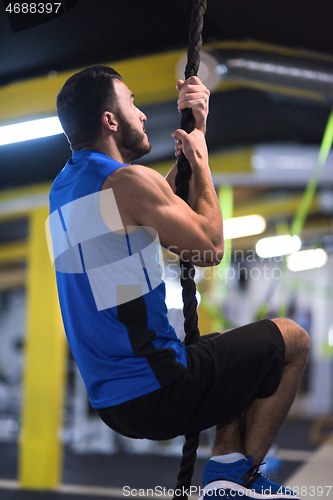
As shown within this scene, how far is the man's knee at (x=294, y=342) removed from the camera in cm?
126

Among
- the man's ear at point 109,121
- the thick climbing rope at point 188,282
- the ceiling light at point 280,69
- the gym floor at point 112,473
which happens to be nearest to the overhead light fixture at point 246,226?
the gym floor at point 112,473

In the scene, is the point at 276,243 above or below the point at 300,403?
above

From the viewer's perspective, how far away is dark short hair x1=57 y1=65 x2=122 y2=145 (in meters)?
1.28

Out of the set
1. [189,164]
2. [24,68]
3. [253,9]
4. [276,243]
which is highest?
[276,243]

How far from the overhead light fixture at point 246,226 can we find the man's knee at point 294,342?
21.5 feet

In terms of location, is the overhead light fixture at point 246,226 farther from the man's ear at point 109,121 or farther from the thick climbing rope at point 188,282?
the man's ear at point 109,121

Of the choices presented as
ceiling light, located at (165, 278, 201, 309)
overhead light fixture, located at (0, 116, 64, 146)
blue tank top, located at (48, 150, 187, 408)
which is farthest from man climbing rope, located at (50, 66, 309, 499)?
ceiling light, located at (165, 278, 201, 309)

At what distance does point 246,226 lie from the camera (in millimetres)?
8289

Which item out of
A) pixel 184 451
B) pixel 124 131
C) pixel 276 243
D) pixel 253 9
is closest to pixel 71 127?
pixel 124 131

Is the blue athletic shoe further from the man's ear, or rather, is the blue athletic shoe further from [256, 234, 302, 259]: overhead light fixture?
[256, 234, 302, 259]: overhead light fixture

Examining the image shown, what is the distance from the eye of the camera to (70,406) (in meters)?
8.95

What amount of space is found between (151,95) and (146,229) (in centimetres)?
315

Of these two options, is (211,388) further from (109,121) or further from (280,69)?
(280,69)

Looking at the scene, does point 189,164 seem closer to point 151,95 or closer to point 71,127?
point 71,127
